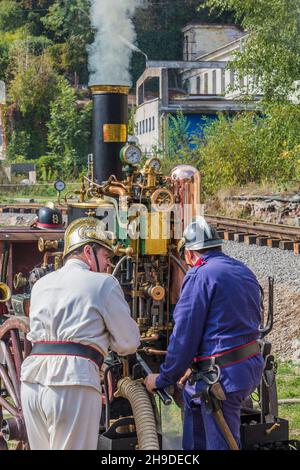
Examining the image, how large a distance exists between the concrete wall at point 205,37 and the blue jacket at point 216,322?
190 ft

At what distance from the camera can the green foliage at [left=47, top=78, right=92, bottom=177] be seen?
5372 centimetres

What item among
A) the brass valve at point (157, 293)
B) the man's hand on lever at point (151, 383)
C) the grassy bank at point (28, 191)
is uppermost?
the brass valve at point (157, 293)

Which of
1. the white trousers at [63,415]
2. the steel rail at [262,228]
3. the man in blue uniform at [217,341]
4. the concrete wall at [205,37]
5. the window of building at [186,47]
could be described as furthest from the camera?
the window of building at [186,47]

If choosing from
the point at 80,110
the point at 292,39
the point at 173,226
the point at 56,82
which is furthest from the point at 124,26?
the point at 56,82

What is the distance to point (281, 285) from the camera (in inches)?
457

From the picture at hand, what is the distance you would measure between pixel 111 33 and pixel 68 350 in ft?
21.3

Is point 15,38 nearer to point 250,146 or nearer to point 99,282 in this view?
point 250,146

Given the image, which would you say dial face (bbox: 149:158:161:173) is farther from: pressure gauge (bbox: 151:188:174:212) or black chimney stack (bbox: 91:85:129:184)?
black chimney stack (bbox: 91:85:129:184)

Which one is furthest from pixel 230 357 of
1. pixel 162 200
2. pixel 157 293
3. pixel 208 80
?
pixel 208 80

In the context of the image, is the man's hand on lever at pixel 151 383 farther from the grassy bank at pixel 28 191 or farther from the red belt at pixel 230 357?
the grassy bank at pixel 28 191

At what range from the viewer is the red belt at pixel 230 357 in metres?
5.03

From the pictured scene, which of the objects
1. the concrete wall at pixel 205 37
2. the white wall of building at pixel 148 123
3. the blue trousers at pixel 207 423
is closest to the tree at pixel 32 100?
the concrete wall at pixel 205 37

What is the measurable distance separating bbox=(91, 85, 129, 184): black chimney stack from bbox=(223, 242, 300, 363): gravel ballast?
2467 millimetres

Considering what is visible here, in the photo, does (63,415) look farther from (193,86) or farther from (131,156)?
(193,86)
